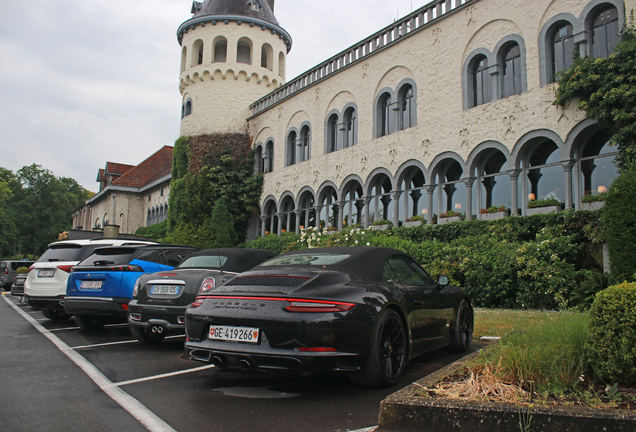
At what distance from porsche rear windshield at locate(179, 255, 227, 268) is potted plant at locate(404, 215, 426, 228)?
506 inches

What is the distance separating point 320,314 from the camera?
161 inches

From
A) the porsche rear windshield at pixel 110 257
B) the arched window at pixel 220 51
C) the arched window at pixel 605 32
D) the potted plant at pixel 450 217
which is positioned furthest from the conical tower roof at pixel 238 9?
the porsche rear windshield at pixel 110 257

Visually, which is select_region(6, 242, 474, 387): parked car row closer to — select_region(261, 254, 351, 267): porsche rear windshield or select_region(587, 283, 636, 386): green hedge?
select_region(261, 254, 351, 267): porsche rear windshield

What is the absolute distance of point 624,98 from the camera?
13.1m

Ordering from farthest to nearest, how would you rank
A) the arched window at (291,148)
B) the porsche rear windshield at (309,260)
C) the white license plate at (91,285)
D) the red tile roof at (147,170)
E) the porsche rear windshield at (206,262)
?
1. the red tile roof at (147,170)
2. the arched window at (291,148)
3. the white license plate at (91,285)
4. the porsche rear windshield at (206,262)
5. the porsche rear windshield at (309,260)

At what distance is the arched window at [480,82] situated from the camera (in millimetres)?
17906

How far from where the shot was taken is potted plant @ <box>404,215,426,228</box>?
19219mm

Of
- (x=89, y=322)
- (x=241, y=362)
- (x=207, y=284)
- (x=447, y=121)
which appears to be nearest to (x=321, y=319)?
(x=241, y=362)

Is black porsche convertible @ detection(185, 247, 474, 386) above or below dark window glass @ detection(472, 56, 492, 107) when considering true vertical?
below

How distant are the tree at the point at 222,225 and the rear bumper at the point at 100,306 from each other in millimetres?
21232

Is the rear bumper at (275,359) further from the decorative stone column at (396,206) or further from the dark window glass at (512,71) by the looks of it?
the decorative stone column at (396,206)

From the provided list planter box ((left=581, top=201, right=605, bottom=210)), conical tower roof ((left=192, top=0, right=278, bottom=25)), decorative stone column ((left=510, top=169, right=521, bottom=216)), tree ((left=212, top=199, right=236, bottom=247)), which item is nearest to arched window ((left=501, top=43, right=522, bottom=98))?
decorative stone column ((left=510, top=169, right=521, bottom=216))

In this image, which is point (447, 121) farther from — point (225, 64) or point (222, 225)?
point (225, 64)

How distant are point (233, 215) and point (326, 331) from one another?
91.0 feet
